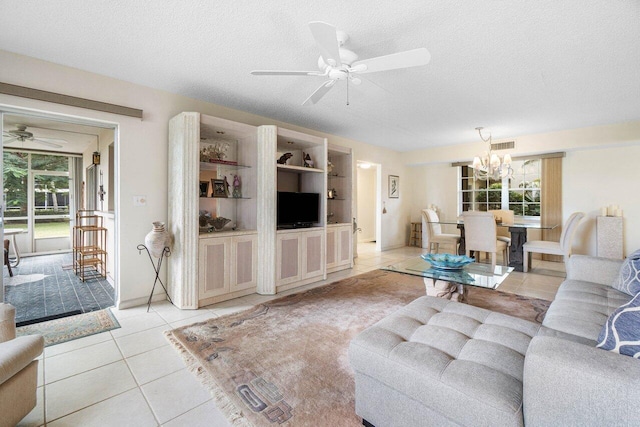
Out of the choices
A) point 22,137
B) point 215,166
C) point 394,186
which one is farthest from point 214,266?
point 394,186

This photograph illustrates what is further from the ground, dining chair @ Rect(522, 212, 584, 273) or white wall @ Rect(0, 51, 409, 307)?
white wall @ Rect(0, 51, 409, 307)

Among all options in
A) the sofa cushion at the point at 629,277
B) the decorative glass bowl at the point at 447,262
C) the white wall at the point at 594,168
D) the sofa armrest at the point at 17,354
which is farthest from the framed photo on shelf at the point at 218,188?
the white wall at the point at 594,168

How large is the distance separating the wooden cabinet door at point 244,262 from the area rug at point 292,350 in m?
0.50

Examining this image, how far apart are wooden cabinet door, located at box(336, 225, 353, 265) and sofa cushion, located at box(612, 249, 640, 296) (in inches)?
126

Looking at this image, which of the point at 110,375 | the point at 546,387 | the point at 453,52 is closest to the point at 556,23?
the point at 453,52

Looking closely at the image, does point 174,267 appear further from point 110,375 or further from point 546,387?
point 546,387

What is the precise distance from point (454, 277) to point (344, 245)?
2383 millimetres

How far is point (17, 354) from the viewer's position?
1.38m

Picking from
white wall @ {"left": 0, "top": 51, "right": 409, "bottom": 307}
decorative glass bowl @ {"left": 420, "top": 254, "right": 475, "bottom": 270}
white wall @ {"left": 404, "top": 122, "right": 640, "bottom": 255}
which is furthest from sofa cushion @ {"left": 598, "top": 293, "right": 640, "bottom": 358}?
white wall @ {"left": 404, "top": 122, "right": 640, "bottom": 255}

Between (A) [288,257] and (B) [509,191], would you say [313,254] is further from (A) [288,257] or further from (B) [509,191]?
(B) [509,191]

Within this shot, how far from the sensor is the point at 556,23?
80.4 inches

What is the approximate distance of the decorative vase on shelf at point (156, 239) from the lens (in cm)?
296

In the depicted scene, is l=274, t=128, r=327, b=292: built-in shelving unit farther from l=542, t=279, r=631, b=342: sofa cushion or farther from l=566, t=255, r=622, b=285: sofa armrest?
l=566, t=255, r=622, b=285: sofa armrest

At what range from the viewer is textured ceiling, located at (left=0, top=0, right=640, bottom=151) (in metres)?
1.92
